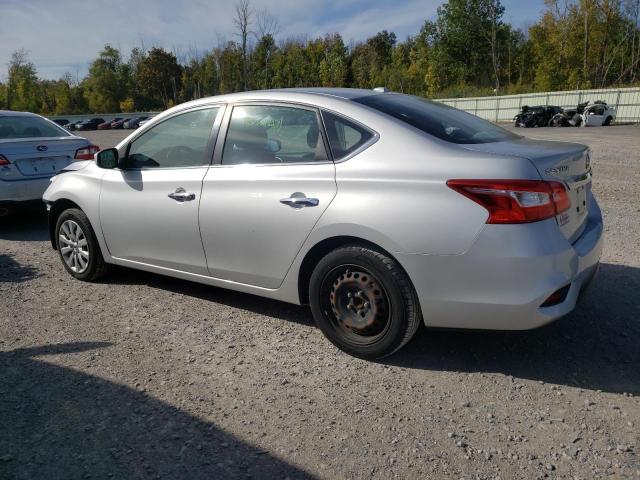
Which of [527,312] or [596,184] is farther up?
[527,312]

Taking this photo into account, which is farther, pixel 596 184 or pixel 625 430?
pixel 596 184

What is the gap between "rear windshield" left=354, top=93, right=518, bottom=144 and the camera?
3.29 meters

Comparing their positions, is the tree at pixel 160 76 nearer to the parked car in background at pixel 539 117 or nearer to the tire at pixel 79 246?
the parked car in background at pixel 539 117

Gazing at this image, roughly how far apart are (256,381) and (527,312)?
158 cm

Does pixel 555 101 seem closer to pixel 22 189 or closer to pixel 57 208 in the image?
pixel 22 189

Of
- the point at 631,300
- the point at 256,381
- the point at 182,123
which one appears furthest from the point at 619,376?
the point at 182,123

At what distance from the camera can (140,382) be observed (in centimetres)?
316

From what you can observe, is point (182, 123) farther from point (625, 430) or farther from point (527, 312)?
point (625, 430)

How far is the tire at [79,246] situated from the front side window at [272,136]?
5.74ft

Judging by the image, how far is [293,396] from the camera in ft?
9.84

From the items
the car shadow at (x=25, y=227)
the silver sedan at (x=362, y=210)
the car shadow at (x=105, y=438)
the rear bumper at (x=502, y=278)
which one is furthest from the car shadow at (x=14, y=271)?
the rear bumper at (x=502, y=278)

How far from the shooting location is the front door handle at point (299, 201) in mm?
3322

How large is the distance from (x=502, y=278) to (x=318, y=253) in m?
1.16

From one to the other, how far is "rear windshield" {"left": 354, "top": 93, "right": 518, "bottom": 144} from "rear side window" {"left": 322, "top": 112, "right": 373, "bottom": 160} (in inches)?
8.5
